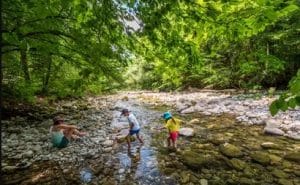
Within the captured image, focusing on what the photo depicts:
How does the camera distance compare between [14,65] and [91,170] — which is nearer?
[91,170]

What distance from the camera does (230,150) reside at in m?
8.30

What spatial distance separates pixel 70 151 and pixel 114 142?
152 cm

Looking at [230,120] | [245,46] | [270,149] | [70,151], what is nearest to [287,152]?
[270,149]

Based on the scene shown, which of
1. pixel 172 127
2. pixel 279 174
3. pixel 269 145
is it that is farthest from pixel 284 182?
pixel 172 127

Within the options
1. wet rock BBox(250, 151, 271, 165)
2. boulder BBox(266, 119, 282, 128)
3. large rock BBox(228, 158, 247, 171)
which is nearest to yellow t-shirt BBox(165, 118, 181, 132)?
large rock BBox(228, 158, 247, 171)

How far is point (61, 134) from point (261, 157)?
18.9 ft

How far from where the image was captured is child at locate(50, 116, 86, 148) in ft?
29.2

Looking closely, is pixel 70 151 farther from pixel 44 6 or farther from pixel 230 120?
pixel 230 120

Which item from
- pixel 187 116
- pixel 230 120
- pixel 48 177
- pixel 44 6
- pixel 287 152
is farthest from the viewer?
pixel 187 116

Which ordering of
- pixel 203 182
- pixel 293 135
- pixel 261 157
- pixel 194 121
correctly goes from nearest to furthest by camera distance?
pixel 203 182, pixel 261 157, pixel 293 135, pixel 194 121

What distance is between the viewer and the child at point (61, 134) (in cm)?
890

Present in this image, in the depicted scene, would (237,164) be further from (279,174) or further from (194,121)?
(194,121)

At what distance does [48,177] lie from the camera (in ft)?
22.2

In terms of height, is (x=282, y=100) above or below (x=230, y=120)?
above
